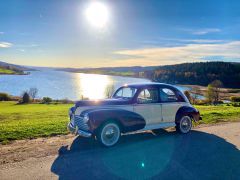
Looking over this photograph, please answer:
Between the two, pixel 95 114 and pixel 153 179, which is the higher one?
pixel 95 114

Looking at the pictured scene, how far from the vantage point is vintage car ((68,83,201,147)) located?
23.6 feet

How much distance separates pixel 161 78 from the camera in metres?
108

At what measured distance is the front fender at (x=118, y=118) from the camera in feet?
23.1

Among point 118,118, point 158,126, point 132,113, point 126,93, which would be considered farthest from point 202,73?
point 118,118

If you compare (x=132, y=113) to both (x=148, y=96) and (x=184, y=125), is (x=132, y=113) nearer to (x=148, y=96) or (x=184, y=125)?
(x=148, y=96)

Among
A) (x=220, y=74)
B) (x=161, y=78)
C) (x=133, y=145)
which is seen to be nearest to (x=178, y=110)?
(x=133, y=145)

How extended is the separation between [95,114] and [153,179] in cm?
275

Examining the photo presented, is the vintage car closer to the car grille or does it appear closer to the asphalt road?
the car grille

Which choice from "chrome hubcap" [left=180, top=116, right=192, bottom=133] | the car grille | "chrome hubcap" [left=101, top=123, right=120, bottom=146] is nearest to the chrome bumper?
the car grille

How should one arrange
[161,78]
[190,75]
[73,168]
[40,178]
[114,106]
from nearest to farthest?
1. [40,178]
2. [73,168]
3. [114,106]
4. [161,78]
5. [190,75]

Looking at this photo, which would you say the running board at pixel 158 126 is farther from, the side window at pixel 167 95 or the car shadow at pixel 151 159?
the side window at pixel 167 95

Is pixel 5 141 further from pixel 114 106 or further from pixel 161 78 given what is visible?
pixel 161 78

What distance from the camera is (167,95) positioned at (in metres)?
9.05

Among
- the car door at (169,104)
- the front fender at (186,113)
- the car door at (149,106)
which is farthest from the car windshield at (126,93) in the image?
the front fender at (186,113)
